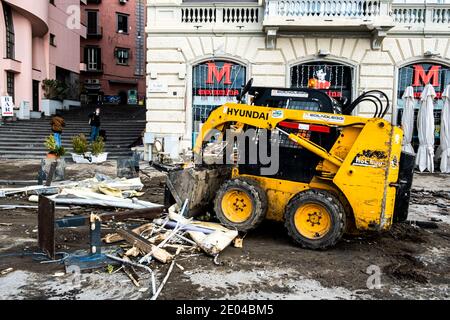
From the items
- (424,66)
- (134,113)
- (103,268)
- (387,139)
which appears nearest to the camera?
(103,268)

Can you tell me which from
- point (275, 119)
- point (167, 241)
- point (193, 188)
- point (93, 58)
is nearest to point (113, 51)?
point (93, 58)

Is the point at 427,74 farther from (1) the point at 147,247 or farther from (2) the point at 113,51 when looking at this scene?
(2) the point at 113,51

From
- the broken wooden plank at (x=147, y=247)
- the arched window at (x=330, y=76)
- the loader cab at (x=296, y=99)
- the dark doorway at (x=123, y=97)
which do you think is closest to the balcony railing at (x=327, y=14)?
the arched window at (x=330, y=76)

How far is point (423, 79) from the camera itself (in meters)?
16.4

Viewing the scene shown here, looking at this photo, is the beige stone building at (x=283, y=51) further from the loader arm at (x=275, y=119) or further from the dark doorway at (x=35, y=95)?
the dark doorway at (x=35, y=95)

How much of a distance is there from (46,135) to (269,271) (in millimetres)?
18073

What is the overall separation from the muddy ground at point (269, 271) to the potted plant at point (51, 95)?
20.5 m

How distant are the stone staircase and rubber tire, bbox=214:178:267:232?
38.4 feet

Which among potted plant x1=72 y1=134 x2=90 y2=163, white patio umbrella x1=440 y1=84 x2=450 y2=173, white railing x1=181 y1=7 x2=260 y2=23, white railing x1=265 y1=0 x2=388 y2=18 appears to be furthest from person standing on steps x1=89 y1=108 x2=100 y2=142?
white patio umbrella x1=440 y1=84 x2=450 y2=173

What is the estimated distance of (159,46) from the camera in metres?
17.1

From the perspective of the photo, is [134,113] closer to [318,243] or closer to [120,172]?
[120,172]

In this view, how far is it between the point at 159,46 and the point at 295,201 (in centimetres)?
1251
